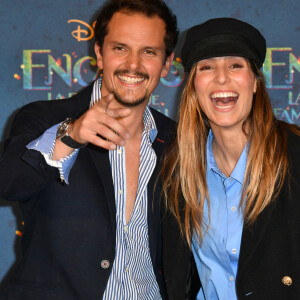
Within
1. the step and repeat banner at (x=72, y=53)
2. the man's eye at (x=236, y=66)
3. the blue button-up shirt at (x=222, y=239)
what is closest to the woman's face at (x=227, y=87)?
the man's eye at (x=236, y=66)

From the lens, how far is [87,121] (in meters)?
1.35

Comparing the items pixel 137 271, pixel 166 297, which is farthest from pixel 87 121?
pixel 166 297

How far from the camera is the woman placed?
5.16 feet

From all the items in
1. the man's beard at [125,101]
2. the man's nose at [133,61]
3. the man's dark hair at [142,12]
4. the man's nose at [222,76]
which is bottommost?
the man's beard at [125,101]

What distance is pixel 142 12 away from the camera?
6.63 ft

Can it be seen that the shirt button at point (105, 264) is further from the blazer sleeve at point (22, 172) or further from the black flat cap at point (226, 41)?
the black flat cap at point (226, 41)

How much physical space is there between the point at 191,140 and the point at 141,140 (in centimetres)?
26

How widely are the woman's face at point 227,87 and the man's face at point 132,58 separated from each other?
0.31m

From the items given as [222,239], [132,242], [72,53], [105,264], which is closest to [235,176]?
[222,239]

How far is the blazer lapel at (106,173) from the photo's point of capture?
171cm

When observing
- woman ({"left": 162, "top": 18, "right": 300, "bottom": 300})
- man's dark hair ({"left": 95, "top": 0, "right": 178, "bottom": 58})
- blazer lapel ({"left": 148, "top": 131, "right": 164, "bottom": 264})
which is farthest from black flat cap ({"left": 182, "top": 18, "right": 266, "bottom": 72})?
blazer lapel ({"left": 148, "top": 131, "right": 164, "bottom": 264})

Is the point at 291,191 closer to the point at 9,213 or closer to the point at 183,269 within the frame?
the point at 183,269

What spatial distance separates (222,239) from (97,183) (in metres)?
0.51

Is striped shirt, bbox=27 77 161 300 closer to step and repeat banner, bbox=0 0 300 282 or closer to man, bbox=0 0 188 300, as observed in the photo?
man, bbox=0 0 188 300
